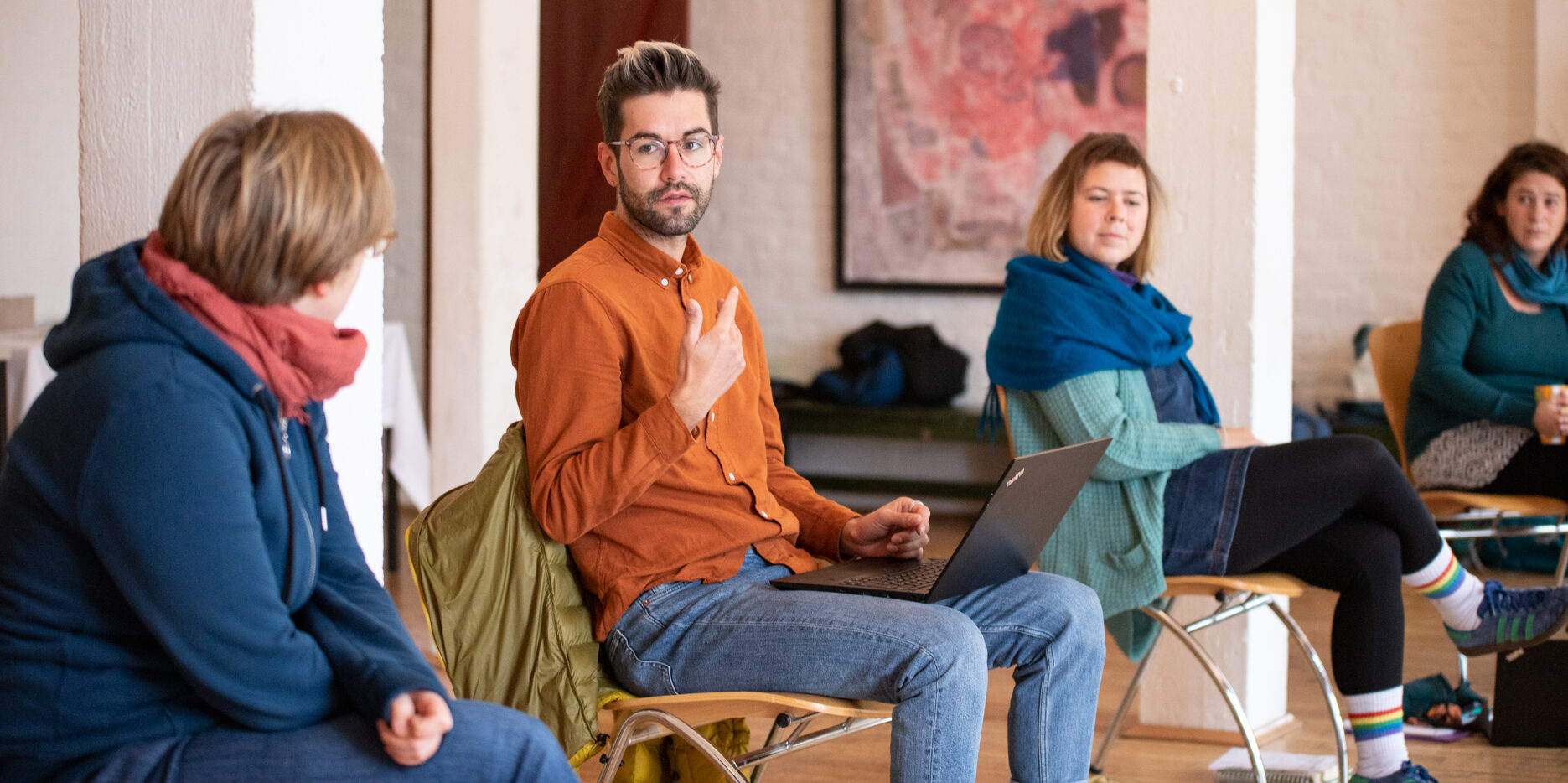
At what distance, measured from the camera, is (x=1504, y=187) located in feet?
11.8

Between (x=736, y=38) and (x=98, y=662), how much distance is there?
5.40m

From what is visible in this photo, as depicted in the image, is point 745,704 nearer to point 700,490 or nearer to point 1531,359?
point 700,490

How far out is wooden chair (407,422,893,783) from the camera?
71.2 inches

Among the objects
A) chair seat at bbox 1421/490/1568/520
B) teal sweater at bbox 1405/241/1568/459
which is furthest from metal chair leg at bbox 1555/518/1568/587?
teal sweater at bbox 1405/241/1568/459

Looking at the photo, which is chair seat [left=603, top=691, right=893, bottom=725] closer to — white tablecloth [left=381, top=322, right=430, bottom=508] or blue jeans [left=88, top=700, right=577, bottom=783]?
blue jeans [left=88, top=700, right=577, bottom=783]

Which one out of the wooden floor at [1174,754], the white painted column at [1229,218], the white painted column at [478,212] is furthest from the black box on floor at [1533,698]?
the white painted column at [478,212]

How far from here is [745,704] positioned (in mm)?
1795

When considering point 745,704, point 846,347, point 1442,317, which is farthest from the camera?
point 846,347

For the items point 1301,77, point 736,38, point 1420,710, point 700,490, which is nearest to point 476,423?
point 700,490

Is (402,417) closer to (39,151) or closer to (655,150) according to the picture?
(39,151)

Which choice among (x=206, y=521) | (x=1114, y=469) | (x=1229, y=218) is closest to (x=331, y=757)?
(x=206, y=521)

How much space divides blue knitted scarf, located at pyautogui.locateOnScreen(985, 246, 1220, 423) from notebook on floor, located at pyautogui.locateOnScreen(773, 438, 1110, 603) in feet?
1.43

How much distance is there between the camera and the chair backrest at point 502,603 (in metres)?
1.81

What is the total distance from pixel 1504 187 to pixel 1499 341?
39 centimetres
